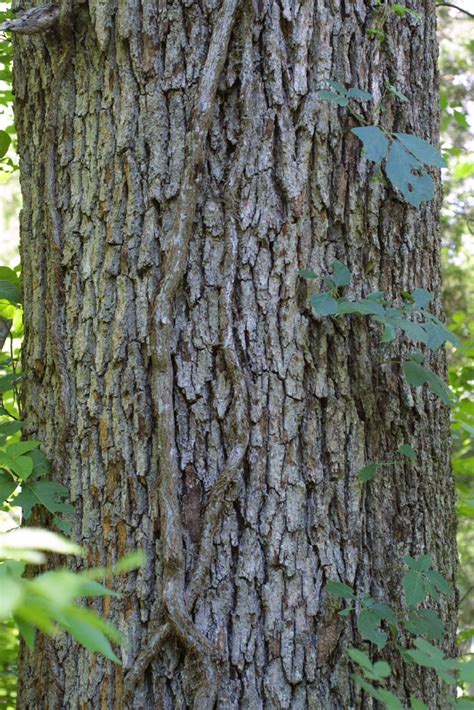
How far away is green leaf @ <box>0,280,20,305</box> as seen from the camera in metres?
2.10

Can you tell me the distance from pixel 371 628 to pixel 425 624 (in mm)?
156

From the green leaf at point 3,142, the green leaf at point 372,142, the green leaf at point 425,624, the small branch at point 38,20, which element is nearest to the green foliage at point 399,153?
the green leaf at point 372,142

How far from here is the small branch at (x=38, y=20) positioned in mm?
1796

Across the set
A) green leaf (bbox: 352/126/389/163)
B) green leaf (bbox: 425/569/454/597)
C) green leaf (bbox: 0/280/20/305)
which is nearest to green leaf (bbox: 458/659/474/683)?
green leaf (bbox: 425/569/454/597)

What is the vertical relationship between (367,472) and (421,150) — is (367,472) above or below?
below

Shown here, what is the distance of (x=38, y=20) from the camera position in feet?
5.95

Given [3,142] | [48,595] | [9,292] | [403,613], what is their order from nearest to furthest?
[48,595]
[403,613]
[9,292]
[3,142]

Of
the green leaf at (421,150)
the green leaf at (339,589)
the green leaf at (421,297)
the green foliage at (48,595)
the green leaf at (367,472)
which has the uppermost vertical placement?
the green leaf at (421,150)

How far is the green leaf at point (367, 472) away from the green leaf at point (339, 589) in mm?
240

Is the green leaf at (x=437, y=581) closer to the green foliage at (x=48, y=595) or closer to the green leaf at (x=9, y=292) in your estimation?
the green foliage at (x=48, y=595)

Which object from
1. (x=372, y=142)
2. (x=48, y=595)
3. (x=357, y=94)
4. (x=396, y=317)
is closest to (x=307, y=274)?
(x=396, y=317)

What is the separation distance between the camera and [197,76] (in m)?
1.69

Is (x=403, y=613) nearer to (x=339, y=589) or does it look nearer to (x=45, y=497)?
(x=339, y=589)

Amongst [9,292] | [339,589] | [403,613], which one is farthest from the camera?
[9,292]
